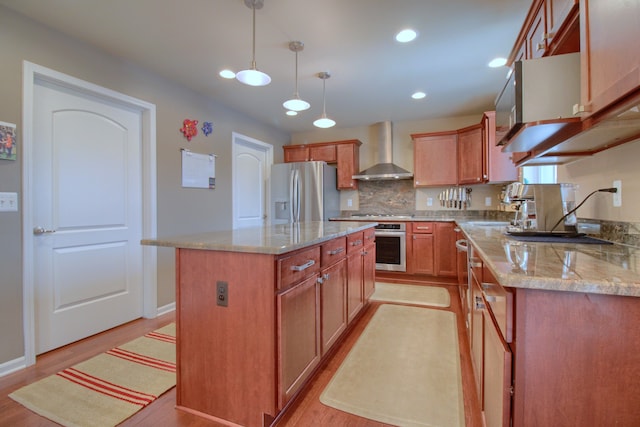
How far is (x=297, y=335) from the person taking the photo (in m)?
1.57

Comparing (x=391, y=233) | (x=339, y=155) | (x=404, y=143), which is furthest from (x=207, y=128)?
(x=404, y=143)

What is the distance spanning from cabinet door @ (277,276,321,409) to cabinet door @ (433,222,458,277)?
9.29 feet

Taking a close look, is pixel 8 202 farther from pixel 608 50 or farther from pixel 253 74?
pixel 608 50

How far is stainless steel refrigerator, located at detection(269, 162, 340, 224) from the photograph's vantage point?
4.61 meters

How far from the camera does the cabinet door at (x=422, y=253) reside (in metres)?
4.18

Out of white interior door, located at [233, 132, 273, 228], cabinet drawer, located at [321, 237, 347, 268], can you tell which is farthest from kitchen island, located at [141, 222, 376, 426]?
white interior door, located at [233, 132, 273, 228]

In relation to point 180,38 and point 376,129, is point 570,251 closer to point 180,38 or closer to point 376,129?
point 180,38

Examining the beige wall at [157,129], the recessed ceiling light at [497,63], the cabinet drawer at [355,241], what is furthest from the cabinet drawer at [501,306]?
the beige wall at [157,129]

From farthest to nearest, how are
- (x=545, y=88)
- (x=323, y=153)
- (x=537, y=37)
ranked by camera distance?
(x=323, y=153)
(x=537, y=37)
(x=545, y=88)

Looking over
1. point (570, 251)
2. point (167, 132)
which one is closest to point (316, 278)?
point (570, 251)

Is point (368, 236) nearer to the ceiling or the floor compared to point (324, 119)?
nearer to the floor

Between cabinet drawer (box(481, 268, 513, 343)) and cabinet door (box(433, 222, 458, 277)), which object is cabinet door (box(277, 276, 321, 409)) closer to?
cabinet drawer (box(481, 268, 513, 343))

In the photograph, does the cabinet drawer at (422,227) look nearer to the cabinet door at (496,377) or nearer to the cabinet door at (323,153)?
the cabinet door at (323,153)

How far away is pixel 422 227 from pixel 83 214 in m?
3.83
